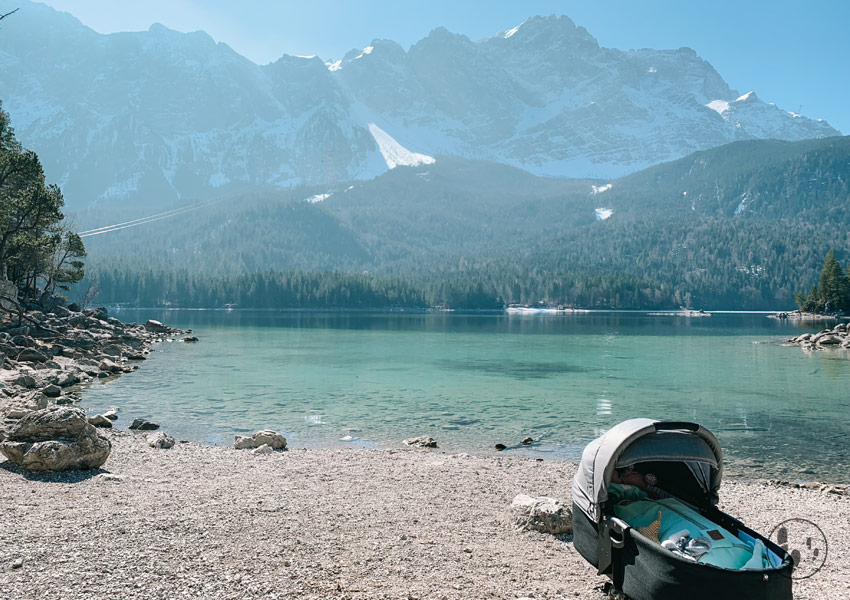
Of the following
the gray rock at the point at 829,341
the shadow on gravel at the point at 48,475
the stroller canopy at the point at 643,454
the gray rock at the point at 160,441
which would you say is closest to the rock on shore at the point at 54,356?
the shadow on gravel at the point at 48,475

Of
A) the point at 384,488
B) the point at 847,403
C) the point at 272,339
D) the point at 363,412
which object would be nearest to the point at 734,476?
the point at 384,488

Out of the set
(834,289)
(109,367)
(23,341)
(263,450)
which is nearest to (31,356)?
(23,341)

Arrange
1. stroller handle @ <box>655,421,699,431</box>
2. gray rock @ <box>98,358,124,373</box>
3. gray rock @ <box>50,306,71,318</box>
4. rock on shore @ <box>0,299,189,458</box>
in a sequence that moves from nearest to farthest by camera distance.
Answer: stroller handle @ <box>655,421,699,431</box> → rock on shore @ <box>0,299,189,458</box> → gray rock @ <box>98,358,124,373</box> → gray rock @ <box>50,306,71,318</box>

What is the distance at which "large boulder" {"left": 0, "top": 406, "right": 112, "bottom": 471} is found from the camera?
13555mm

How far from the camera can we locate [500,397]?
34.4 meters

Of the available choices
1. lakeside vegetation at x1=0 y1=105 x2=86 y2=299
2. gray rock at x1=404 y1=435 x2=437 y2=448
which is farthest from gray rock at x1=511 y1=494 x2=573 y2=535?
lakeside vegetation at x1=0 y1=105 x2=86 y2=299

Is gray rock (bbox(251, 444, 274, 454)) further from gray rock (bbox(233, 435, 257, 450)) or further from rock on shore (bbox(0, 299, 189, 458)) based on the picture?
rock on shore (bbox(0, 299, 189, 458))

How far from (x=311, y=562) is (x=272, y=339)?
7400 cm

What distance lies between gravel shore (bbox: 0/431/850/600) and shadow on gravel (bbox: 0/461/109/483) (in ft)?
0.16

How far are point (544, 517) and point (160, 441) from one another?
13464 mm

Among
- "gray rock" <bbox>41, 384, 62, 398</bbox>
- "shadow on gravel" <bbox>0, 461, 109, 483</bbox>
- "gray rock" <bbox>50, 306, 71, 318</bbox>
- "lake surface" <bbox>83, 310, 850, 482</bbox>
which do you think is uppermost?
"gray rock" <bbox>50, 306, 71, 318</bbox>

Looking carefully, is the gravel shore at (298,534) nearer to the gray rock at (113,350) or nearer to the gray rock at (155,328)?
the gray rock at (113,350)

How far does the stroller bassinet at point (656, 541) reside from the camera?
7.62m

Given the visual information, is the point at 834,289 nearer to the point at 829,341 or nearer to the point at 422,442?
the point at 829,341
